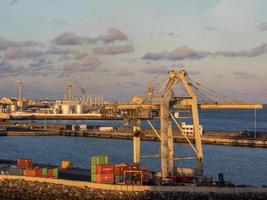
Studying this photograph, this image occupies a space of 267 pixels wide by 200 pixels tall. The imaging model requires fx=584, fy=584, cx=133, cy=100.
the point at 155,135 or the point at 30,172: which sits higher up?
the point at 155,135

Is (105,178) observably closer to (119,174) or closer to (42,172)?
(119,174)

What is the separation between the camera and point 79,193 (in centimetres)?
4819

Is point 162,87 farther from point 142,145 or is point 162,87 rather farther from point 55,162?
point 142,145

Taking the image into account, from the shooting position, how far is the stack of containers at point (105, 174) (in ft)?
162

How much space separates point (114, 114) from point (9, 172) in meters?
12.0

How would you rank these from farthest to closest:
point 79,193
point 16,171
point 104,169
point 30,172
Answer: point 16,171 → point 30,172 → point 104,169 → point 79,193

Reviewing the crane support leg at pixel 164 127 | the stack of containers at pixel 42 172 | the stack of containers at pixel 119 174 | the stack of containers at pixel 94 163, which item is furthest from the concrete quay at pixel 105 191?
the crane support leg at pixel 164 127

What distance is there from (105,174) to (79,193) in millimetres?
2843

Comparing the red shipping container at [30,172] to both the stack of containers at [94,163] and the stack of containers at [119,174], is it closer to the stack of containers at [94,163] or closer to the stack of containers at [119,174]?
the stack of containers at [94,163]

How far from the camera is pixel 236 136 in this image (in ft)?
415

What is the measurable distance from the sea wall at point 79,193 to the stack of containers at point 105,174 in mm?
1445

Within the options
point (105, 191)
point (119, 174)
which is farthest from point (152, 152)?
point (105, 191)

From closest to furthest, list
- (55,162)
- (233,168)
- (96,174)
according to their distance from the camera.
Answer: (96,174) < (233,168) < (55,162)

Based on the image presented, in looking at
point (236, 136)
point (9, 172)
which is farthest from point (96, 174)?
point (236, 136)
